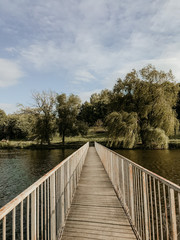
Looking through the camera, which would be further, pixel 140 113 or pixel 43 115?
pixel 43 115

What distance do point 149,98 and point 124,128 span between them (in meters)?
5.33

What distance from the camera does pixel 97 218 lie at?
3.27 meters

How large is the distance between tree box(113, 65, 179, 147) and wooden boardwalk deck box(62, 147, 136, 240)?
642 inches

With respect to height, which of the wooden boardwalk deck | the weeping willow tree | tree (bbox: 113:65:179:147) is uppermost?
tree (bbox: 113:65:179:147)

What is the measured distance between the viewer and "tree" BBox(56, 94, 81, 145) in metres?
29.8

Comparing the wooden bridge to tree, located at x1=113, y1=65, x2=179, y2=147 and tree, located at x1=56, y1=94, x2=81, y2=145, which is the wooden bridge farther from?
tree, located at x1=56, y1=94, x2=81, y2=145

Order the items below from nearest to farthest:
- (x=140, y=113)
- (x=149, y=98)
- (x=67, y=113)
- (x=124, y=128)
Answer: (x=124, y=128)
(x=149, y=98)
(x=140, y=113)
(x=67, y=113)

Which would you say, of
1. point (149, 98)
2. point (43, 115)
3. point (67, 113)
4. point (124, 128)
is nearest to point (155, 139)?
point (124, 128)

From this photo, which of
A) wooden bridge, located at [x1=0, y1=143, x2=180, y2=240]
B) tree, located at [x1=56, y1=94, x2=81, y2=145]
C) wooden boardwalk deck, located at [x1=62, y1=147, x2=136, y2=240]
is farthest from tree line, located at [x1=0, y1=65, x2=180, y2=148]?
wooden bridge, located at [x1=0, y1=143, x2=180, y2=240]

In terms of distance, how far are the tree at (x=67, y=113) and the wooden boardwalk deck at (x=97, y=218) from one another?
25.0m

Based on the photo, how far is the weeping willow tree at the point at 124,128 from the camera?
19312 mm

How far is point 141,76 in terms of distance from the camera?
22094 mm

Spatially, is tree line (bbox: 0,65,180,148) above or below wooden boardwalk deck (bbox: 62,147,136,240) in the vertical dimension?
above

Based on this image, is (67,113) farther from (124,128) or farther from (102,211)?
(102,211)
